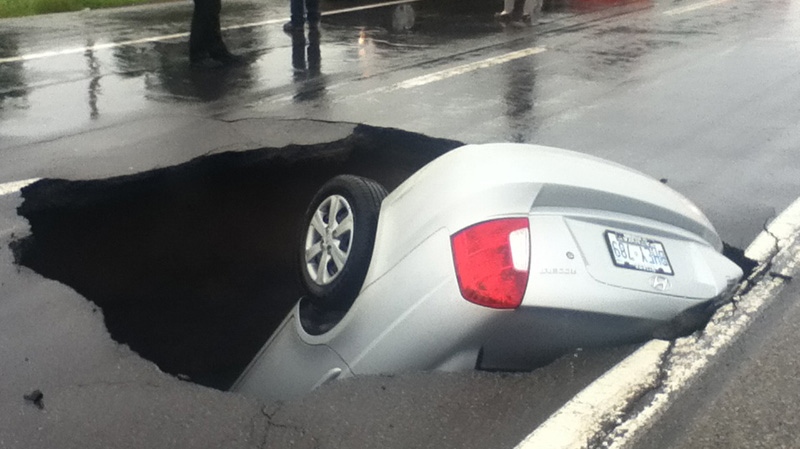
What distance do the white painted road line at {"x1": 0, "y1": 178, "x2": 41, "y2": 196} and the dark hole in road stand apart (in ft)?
0.25

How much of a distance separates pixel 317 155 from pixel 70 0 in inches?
363

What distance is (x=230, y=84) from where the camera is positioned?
810 cm

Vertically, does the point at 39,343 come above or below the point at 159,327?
above

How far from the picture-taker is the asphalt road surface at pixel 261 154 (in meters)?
2.85

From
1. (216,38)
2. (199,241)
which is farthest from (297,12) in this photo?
(199,241)

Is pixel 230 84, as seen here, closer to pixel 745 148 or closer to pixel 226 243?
pixel 226 243

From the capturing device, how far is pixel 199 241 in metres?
5.65

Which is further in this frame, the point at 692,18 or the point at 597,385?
the point at 692,18

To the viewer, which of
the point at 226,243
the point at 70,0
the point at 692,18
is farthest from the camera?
the point at 692,18

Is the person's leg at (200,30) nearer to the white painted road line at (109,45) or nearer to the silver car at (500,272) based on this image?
the white painted road line at (109,45)

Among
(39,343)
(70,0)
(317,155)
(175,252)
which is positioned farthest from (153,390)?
(70,0)

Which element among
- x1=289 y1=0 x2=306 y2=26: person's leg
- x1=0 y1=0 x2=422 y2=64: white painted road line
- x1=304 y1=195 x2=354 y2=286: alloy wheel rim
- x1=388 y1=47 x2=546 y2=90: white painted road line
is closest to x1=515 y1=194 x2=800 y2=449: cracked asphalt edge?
x1=304 y1=195 x2=354 y2=286: alloy wheel rim

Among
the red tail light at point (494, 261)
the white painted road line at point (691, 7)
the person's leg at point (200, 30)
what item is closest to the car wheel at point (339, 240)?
the red tail light at point (494, 261)

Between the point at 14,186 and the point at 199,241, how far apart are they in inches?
49.6
